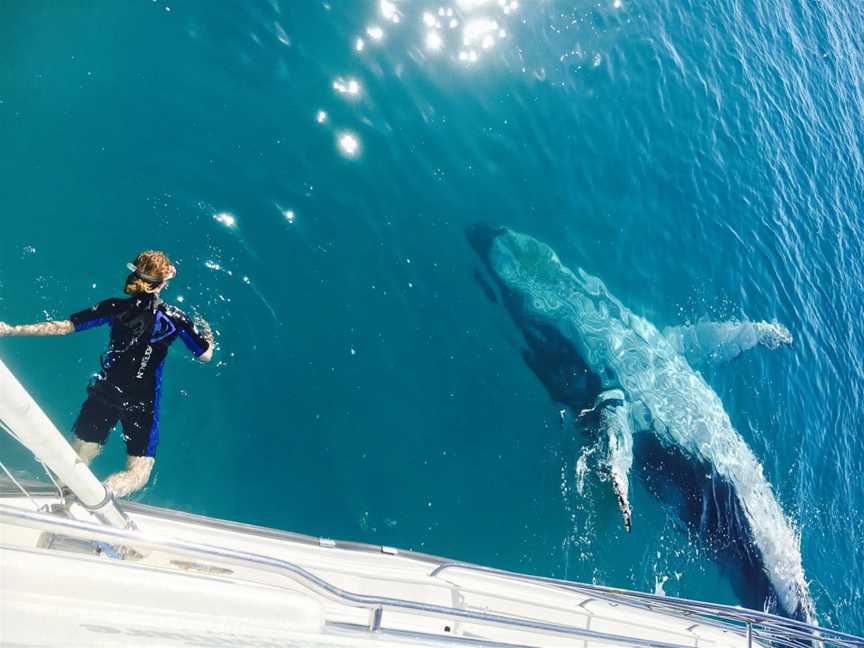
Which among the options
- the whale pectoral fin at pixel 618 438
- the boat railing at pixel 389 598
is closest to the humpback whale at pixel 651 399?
the whale pectoral fin at pixel 618 438

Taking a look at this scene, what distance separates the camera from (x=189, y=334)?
6.61 m

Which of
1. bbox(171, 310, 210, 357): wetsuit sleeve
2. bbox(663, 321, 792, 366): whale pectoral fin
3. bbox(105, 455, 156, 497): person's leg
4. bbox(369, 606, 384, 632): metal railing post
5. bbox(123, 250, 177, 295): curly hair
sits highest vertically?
bbox(663, 321, 792, 366): whale pectoral fin

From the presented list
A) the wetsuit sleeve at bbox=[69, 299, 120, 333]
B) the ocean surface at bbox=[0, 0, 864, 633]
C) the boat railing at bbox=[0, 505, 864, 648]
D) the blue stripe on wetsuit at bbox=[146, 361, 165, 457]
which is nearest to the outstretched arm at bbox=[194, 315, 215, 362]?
the ocean surface at bbox=[0, 0, 864, 633]

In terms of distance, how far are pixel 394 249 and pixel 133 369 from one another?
14.3 feet

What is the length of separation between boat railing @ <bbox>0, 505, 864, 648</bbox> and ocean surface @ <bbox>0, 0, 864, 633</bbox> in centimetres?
233

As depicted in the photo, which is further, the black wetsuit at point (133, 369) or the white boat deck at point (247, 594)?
the black wetsuit at point (133, 369)

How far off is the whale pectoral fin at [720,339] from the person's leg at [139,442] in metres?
9.31

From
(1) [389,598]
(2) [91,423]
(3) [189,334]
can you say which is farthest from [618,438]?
(2) [91,423]

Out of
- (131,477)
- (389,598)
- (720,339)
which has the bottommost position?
(389,598)

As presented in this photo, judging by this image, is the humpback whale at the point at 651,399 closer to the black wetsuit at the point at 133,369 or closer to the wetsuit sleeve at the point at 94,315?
the black wetsuit at the point at 133,369

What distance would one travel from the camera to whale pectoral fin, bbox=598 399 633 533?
10883 mm

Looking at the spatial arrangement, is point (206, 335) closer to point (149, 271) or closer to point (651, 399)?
point (149, 271)

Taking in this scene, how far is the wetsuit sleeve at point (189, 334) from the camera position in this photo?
21.5 feet

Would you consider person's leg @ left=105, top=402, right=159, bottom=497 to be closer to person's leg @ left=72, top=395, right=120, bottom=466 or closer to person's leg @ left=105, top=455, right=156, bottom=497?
person's leg @ left=105, top=455, right=156, bottom=497
